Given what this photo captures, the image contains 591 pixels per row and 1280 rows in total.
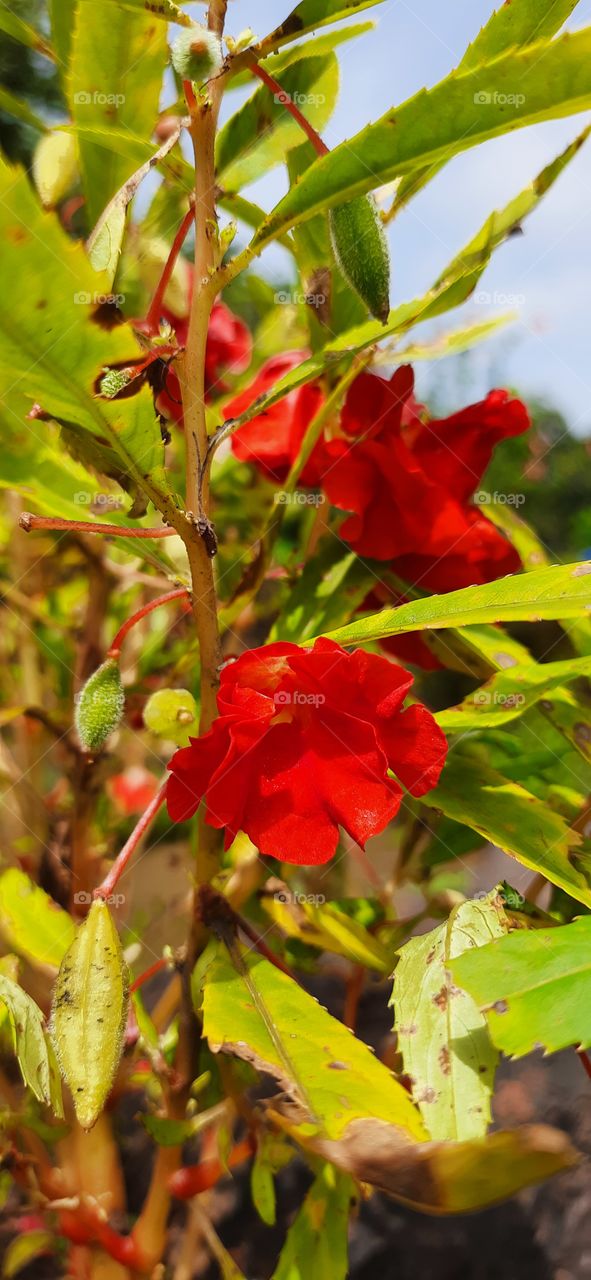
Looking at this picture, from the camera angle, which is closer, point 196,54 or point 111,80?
point 196,54

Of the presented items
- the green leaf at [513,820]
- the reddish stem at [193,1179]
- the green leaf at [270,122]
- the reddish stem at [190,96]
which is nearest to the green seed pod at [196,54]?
the reddish stem at [190,96]

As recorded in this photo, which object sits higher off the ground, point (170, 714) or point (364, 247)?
point (364, 247)

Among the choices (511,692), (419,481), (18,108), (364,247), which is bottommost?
(511,692)

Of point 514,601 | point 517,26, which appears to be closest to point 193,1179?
point 514,601

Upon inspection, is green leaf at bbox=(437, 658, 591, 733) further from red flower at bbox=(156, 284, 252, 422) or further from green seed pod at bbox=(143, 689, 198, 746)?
red flower at bbox=(156, 284, 252, 422)

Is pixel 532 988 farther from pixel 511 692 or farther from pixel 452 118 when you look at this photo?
pixel 452 118

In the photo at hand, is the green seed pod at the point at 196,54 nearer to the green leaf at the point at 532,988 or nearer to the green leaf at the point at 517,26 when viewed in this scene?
the green leaf at the point at 517,26

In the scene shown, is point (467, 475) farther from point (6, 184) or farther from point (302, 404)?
point (6, 184)
